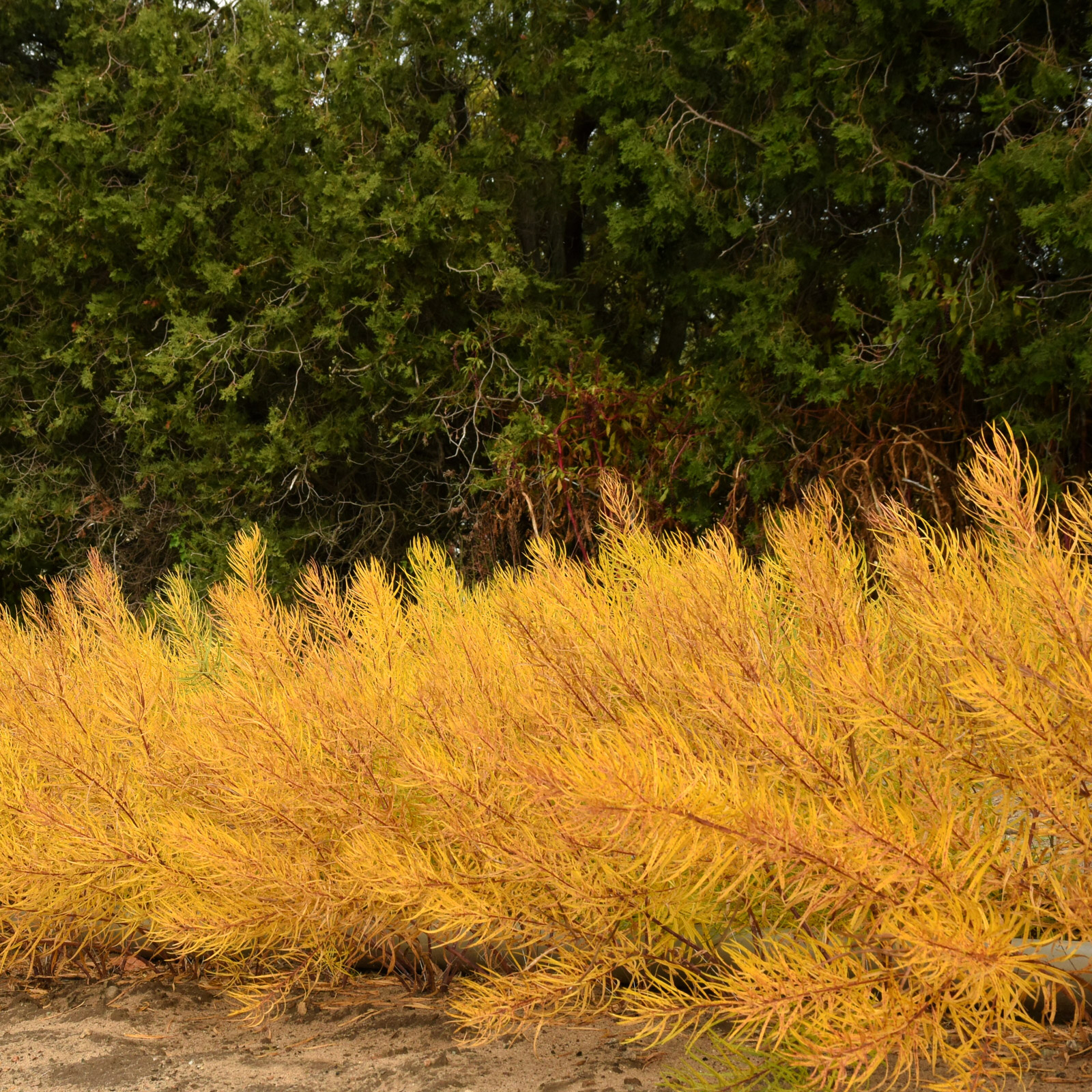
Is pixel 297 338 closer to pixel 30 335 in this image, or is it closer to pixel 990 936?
pixel 30 335

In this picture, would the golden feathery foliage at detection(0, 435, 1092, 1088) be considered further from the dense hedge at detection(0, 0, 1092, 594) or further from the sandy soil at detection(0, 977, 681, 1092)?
the dense hedge at detection(0, 0, 1092, 594)

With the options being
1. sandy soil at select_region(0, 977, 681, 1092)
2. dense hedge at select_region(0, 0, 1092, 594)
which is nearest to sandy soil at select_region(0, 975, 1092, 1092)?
sandy soil at select_region(0, 977, 681, 1092)

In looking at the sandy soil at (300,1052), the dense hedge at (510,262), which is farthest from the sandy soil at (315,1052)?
the dense hedge at (510,262)

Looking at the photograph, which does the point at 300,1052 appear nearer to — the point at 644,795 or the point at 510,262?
the point at 644,795

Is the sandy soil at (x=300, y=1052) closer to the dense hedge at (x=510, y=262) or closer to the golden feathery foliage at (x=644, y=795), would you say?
the golden feathery foliage at (x=644, y=795)

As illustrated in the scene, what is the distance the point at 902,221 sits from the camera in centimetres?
583

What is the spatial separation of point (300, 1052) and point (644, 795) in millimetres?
1296

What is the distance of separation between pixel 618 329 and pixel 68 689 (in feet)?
15.9

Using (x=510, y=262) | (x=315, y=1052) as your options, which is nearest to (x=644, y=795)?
(x=315, y=1052)

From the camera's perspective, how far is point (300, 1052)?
8.08 ft

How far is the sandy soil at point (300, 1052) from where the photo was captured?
226 centimetres

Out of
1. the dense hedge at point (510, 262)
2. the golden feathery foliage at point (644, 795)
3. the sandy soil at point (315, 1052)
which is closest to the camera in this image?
the golden feathery foliage at point (644, 795)

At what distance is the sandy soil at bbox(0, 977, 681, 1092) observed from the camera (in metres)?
2.26

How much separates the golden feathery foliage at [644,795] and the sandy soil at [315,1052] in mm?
85
